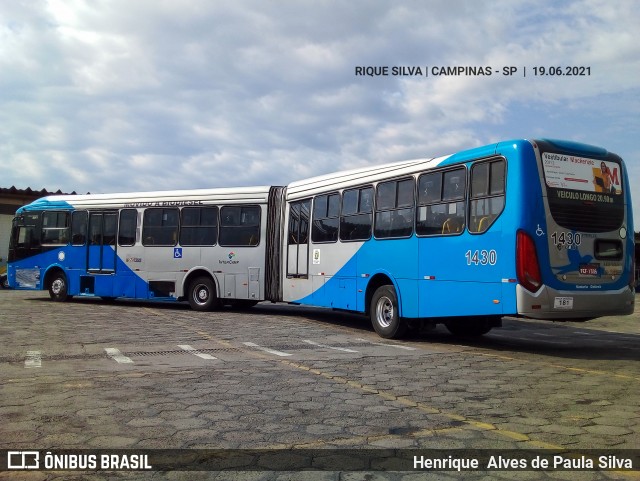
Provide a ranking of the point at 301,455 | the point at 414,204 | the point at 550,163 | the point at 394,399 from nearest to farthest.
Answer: the point at 301,455, the point at 394,399, the point at 550,163, the point at 414,204

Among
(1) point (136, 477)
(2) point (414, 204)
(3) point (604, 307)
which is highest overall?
(2) point (414, 204)

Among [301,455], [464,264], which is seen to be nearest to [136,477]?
[301,455]

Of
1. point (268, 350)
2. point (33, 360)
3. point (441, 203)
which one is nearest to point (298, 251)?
point (441, 203)

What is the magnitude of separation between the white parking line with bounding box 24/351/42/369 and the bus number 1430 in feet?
21.2

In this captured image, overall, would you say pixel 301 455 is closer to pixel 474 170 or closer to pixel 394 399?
pixel 394 399

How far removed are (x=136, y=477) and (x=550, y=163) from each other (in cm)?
772

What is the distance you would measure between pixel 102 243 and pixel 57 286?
7.71ft

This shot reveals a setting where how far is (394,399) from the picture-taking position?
618cm

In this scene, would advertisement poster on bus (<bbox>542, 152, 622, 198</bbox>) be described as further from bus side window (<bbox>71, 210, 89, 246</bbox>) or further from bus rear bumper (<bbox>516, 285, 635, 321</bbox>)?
bus side window (<bbox>71, 210, 89, 246</bbox>)

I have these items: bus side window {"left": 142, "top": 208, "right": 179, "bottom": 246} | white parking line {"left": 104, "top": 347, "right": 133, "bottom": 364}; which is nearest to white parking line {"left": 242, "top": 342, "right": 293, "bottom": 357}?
white parking line {"left": 104, "top": 347, "right": 133, "bottom": 364}

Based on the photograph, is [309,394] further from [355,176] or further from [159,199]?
[159,199]

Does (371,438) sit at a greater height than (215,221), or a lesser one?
lesser

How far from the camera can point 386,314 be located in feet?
39.5

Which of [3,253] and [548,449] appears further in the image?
[3,253]
